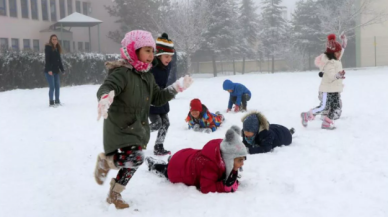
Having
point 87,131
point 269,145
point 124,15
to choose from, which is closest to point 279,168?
point 269,145

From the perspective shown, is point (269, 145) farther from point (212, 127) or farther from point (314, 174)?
point (212, 127)

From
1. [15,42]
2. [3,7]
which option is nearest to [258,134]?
[3,7]

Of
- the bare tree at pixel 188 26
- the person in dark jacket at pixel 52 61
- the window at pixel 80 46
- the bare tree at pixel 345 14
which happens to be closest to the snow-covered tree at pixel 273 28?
the bare tree at pixel 345 14

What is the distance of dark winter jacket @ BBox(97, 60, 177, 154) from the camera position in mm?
3592

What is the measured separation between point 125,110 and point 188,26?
35863mm

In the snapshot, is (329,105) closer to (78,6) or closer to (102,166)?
(102,166)

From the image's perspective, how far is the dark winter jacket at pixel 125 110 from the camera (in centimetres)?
359

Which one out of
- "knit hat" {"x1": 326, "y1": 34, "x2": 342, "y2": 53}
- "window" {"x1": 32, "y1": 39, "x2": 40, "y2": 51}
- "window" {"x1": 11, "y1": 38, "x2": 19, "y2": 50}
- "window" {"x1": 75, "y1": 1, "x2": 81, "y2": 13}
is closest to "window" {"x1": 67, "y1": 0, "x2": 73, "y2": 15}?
"window" {"x1": 75, "y1": 1, "x2": 81, "y2": 13}

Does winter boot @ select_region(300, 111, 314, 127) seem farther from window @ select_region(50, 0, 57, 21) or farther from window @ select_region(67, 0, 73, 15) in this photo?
window @ select_region(67, 0, 73, 15)

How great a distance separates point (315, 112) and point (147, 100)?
4671mm

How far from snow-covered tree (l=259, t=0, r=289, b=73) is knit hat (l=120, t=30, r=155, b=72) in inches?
1902

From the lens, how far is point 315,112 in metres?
7.62

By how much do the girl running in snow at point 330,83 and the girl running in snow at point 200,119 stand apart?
68.8 inches

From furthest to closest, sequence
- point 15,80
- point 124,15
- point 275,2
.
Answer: point 275,2, point 124,15, point 15,80
